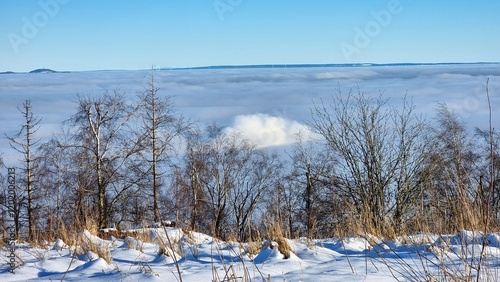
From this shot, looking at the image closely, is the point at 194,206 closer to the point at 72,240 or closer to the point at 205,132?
the point at 205,132

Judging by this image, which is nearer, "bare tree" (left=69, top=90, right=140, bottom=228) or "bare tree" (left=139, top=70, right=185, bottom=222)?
"bare tree" (left=69, top=90, right=140, bottom=228)

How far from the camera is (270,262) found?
4.45 metres

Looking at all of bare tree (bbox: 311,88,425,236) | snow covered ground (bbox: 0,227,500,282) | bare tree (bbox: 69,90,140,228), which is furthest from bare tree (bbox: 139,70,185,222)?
snow covered ground (bbox: 0,227,500,282)

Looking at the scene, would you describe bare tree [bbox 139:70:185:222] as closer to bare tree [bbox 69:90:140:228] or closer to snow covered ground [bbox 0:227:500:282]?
bare tree [bbox 69:90:140:228]

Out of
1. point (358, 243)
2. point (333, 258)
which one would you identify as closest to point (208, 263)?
point (333, 258)

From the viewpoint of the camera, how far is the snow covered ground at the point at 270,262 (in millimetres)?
3637

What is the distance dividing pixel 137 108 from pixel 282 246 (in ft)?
74.0

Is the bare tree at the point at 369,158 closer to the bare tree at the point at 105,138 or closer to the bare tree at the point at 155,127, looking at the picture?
the bare tree at the point at 155,127

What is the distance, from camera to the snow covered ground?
143 inches

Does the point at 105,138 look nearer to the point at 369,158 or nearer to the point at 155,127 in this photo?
the point at 155,127

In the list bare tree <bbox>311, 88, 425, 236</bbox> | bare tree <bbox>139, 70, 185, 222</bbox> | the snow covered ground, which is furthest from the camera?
bare tree <bbox>139, 70, 185, 222</bbox>

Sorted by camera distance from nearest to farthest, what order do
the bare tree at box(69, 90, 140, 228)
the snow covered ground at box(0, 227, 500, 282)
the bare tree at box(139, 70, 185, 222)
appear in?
the snow covered ground at box(0, 227, 500, 282), the bare tree at box(69, 90, 140, 228), the bare tree at box(139, 70, 185, 222)

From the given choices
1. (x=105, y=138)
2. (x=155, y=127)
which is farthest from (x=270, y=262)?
(x=105, y=138)

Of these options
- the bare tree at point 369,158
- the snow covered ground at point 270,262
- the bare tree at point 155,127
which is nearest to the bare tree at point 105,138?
the bare tree at point 155,127
